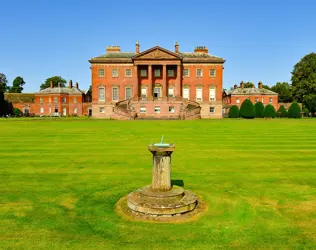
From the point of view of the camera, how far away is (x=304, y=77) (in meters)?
80.9

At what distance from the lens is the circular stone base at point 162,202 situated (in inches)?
265

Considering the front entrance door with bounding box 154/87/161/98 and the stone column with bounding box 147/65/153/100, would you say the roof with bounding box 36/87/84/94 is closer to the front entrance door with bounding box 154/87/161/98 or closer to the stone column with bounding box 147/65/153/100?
the front entrance door with bounding box 154/87/161/98

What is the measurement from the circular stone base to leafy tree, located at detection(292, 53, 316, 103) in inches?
3184

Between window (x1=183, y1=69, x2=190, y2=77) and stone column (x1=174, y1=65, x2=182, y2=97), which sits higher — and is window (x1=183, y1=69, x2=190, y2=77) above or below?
above

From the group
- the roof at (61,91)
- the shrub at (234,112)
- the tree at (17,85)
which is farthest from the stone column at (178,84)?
the tree at (17,85)

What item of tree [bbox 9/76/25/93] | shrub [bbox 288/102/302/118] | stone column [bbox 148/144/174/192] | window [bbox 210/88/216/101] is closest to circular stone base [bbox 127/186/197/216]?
stone column [bbox 148/144/174/192]

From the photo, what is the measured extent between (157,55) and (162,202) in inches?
2190

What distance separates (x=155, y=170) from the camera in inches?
289

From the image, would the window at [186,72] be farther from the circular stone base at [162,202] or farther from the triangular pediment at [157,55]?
the circular stone base at [162,202]

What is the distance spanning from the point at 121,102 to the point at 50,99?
41015 mm

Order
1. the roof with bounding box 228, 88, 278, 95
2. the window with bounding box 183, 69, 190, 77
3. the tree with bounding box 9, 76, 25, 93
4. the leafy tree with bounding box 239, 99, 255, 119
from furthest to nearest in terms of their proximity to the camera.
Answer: the tree with bounding box 9, 76, 25, 93 < the roof with bounding box 228, 88, 278, 95 < the window with bounding box 183, 69, 190, 77 < the leafy tree with bounding box 239, 99, 255, 119

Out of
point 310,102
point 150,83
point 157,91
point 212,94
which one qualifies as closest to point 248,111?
point 212,94

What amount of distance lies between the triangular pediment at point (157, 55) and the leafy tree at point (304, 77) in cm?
4148

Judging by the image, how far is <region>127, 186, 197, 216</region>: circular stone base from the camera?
6.73 meters
